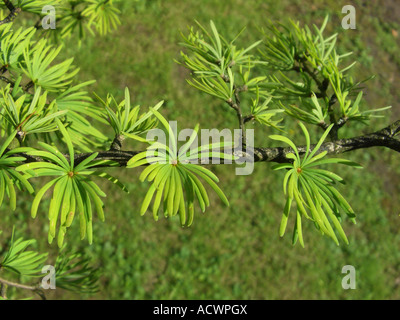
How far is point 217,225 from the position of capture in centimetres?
270

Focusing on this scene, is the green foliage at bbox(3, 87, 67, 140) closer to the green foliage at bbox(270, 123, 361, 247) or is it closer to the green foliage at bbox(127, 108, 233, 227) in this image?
the green foliage at bbox(127, 108, 233, 227)

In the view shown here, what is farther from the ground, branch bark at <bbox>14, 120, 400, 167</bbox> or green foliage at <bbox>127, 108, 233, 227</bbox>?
branch bark at <bbox>14, 120, 400, 167</bbox>

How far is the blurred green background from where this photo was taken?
2547 mm

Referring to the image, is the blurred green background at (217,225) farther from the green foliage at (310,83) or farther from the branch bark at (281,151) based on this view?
the branch bark at (281,151)

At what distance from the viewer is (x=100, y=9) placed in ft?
4.15

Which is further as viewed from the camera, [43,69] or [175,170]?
[43,69]

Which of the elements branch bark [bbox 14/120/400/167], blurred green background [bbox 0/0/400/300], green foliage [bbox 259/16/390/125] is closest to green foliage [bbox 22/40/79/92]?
branch bark [bbox 14/120/400/167]

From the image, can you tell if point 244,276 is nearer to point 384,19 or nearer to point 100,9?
point 100,9

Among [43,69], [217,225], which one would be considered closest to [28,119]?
[43,69]

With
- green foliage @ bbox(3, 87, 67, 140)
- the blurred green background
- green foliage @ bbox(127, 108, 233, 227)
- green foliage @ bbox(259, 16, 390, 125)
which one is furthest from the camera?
the blurred green background

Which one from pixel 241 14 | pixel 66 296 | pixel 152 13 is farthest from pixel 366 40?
pixel 66 296

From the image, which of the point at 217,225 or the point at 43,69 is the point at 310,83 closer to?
the point at 43,69

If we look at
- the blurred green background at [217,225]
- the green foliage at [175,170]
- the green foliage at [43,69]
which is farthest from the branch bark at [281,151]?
the blurred green background at [217,225]

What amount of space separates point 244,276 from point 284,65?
179 cm
